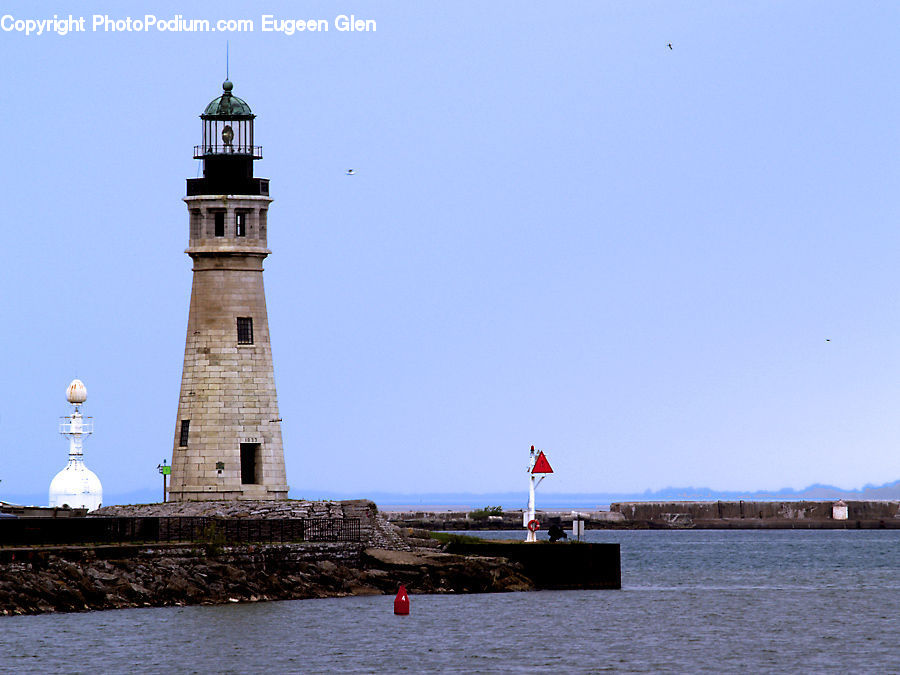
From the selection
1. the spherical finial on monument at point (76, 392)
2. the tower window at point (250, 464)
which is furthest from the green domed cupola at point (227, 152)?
the spherical finial on monument at point (76, 392)

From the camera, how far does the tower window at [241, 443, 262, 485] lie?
5338 cm

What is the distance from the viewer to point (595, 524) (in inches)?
5650

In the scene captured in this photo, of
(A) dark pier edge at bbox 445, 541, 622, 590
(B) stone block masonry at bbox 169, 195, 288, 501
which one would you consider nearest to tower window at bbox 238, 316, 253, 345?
(B) stone block masonry at bbox 169, 195, 288, 501

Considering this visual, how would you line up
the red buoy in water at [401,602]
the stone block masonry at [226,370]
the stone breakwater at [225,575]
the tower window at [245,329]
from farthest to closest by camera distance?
the tower window at [245,329]
the stone block masonry at [226,370]
the red buoy in water at [401,602]
the stone breakwater at [225,575]

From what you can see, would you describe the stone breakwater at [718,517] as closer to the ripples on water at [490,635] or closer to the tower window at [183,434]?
the ripples on water at [490,635]

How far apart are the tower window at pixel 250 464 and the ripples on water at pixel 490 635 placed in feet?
16.9

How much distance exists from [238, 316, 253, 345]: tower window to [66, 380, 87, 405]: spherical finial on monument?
31431 millimetres

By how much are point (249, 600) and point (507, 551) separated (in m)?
8.62

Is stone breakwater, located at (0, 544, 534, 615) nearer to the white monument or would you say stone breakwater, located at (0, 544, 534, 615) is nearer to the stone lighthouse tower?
the stone lighthouse tower

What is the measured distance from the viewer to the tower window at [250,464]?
53.4 metres

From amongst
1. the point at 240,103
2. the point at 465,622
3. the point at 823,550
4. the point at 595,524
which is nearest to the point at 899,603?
the point at 465,622

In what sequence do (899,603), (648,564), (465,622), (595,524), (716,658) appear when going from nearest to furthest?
(716,658)
(465,622)
(899,603)
(648,564)
(595,524)

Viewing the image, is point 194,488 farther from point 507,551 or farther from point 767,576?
point 767,576

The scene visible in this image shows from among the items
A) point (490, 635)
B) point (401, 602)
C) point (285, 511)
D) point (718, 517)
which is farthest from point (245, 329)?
point (718, 517)
